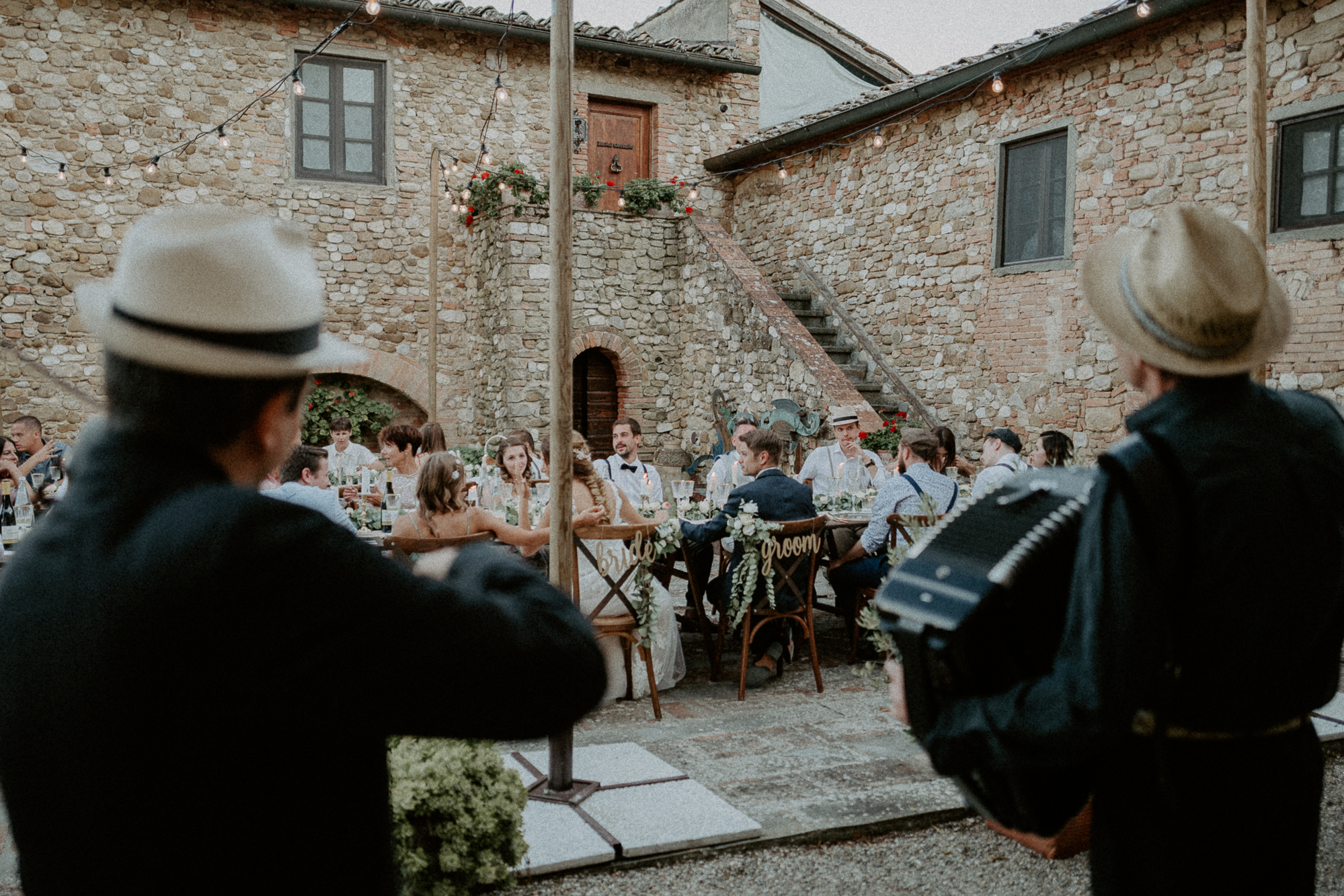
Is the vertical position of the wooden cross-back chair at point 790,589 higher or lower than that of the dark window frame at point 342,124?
lower

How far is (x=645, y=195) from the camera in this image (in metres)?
12.9

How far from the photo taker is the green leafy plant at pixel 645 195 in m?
12.9

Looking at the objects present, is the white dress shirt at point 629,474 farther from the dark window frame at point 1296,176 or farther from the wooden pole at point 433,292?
the dark window frame at point 1296,176

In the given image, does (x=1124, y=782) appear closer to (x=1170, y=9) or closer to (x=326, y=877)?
(x=326, y=877)

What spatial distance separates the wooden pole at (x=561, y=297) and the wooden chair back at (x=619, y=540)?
0.98 metres

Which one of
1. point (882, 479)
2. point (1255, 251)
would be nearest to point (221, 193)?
point (882, 479)

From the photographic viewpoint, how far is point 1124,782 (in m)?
1.50

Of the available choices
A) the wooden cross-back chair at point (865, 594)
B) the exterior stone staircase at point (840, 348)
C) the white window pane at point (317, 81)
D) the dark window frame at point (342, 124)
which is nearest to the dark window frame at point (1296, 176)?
the exterior stone staircase at point (840, 348)

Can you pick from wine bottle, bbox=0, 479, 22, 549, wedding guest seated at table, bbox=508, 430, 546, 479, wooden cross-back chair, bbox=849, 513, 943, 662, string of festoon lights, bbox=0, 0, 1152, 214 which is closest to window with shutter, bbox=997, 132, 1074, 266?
string of festoon lights, bbox=0, 0, 1152, 214

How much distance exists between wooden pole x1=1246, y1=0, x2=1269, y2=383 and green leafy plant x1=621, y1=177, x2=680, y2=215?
28.1ft

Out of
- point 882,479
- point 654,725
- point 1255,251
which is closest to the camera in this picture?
point 1255,251

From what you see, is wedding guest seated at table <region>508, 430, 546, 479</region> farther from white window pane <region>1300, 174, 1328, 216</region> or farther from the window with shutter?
white window pane <region>1300, 174, 1328, 216</region>

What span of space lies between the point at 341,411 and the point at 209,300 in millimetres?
12160

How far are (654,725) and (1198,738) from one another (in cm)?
346
